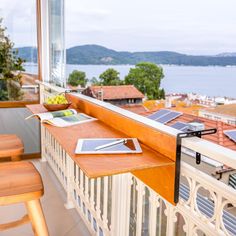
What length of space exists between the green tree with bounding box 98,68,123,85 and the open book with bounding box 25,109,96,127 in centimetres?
Answer: 29

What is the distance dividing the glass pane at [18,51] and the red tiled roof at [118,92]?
2.02 metres

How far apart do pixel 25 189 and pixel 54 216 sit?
1.07 meters

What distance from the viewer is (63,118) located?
1925mm

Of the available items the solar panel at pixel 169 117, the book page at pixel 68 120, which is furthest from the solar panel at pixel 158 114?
the book page at pixel 68 120

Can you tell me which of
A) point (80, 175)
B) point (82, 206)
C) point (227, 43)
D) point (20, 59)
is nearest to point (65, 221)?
point (82, 206)

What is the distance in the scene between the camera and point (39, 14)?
384 cm

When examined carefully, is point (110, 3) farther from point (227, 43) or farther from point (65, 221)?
point (65, 221)

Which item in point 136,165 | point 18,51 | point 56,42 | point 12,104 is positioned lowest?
point 12,104

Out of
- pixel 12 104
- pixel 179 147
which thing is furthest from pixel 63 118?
pixel 12 104

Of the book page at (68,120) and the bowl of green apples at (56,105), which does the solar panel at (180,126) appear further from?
the bowl of green apples at (56,105)

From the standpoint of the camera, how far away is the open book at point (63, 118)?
1.80m

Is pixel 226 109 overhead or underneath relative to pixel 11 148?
overhead

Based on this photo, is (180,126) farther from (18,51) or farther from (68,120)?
(18,51)

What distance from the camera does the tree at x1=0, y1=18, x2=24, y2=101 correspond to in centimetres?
374
